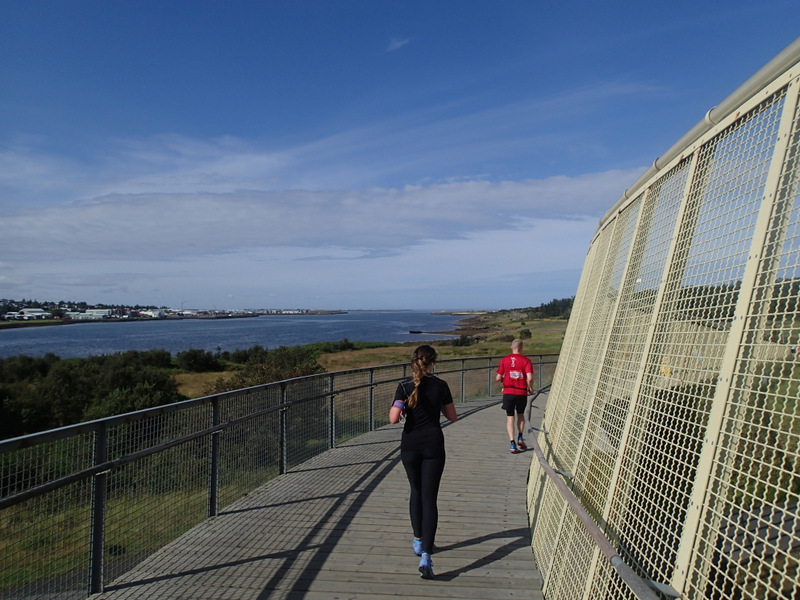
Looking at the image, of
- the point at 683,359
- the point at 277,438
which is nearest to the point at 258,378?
the point at 277,438

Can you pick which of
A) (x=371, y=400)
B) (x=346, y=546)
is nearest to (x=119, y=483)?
(x=346, y=546)

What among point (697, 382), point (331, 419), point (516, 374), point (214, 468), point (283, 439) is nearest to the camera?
point (697, 382)

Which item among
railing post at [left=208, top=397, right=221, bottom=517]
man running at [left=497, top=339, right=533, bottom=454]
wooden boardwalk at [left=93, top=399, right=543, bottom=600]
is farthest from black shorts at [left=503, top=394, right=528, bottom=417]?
railing post at [left=208, top=397, right=221, bottom=517]

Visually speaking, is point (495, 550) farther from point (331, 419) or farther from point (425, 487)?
point (331, 419)

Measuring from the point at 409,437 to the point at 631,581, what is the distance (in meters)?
2.64

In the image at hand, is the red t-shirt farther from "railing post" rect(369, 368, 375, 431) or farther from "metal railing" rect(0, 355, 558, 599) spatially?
"metal railing" rect(0, 355, 558, 599)

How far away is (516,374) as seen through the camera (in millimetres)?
8578

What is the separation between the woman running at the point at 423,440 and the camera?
455 cm

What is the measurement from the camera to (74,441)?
4.00 metres

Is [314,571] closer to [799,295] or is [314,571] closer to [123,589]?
[123,589]

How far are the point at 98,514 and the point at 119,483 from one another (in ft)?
1.29

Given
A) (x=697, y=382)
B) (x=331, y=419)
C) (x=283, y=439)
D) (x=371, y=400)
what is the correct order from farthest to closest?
(x=371, y=400)
(x=331, y=419)
(x=283, y=439)
(x=697, y=382)

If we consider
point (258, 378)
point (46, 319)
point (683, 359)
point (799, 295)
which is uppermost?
point (799, 295)

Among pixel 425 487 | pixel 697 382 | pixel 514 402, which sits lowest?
pixel 425 487
